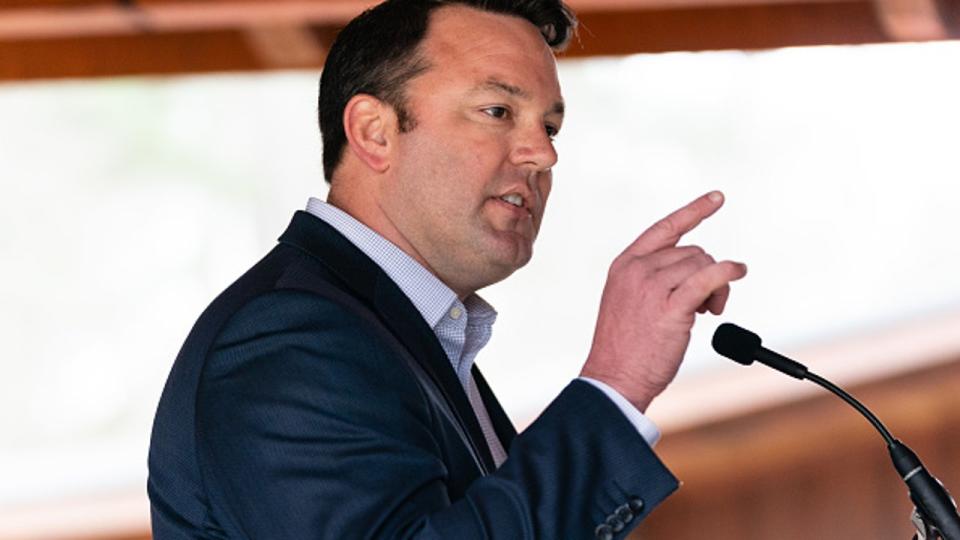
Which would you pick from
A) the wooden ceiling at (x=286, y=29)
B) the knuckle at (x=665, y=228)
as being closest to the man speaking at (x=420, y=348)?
the knuckle at (x=665, y=228)

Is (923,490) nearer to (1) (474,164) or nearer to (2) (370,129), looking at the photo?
(1) (474,164)

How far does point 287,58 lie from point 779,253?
1.61 m

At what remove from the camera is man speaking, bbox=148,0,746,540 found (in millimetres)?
1239

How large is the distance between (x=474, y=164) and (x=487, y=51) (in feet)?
0.45

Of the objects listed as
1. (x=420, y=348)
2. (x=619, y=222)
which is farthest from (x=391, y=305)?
(x=619, y=222)

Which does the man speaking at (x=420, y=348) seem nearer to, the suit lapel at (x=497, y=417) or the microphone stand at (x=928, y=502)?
the suit lapel at (x=497, y=417)

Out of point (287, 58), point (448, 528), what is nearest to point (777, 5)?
point (287, 58)

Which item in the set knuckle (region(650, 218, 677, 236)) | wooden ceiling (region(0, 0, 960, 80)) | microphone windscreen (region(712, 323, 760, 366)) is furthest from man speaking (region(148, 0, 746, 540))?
wooden ceiling (region(0, 0, 960, 80))

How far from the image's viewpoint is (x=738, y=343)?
1.42 meters

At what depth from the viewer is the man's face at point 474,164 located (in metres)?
1.59

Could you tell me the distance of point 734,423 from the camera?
4.62 m

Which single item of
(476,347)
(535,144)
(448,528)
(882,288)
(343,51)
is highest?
(882,288)

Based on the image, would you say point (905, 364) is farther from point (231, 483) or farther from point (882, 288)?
point (231, 483)

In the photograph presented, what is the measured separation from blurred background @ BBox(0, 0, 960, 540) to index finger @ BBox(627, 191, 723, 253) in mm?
3070
